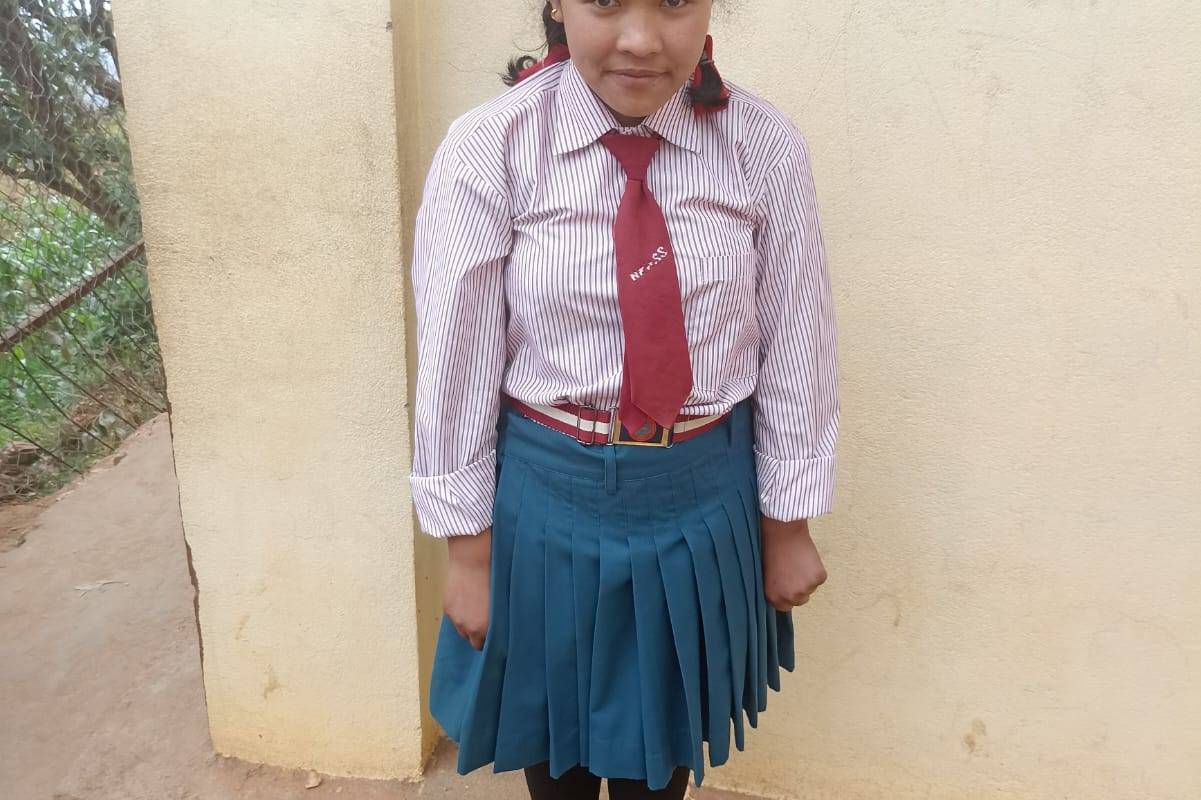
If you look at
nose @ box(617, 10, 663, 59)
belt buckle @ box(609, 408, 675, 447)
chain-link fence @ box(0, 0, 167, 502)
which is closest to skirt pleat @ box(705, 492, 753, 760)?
belt buckle @ box(609, 408, 675, 447)

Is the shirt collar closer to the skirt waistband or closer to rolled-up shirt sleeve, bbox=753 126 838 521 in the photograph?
rolled-up shirt sleeve, bbox=753 126 838 521

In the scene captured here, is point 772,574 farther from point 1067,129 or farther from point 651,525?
point 1067,129

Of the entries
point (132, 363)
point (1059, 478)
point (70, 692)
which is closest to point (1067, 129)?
point (1059, 478)

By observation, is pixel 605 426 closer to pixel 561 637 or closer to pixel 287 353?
pixel 561 637

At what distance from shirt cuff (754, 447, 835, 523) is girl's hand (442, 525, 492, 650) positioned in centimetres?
42

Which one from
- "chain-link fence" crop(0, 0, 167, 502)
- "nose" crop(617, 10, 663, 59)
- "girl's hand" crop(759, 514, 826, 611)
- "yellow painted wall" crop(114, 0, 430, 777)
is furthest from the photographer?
"chain-link fence" crop(0, 0, 167, 502)

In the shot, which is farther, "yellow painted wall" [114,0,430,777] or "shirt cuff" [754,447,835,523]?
"yellow painted wall" [114,0,430,777]

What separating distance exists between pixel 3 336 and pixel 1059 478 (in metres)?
3.29

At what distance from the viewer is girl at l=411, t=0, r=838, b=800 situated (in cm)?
115

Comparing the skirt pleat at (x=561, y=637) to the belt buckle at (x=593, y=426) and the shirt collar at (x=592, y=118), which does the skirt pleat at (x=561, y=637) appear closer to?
the belt buckle at (x=593, y=426)

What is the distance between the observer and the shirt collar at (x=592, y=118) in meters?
1.17

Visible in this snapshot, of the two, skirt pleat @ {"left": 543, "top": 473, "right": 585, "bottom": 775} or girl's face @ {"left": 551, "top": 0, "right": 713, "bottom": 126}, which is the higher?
girl's face @ {"left": 551, "top": 0, "right": 713, "bottom": 126}

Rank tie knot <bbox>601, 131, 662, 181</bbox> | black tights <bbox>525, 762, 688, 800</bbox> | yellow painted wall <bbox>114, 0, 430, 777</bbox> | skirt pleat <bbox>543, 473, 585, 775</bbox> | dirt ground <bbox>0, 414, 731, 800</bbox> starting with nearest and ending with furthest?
tie knot <bbox>601, 131, 662, 181</bbox>
skirt pleat <bbox>543, 473, 585, 775</bbox>
black tights <bbox>525, 762, 688, 800</bbox>
yellow painted wall <bbox>114, 0, 430, 777</bbox>
dirt ground <bbox>0, 414, 731, 800</bbox>

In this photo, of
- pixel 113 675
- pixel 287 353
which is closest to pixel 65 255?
pixel 113 675
